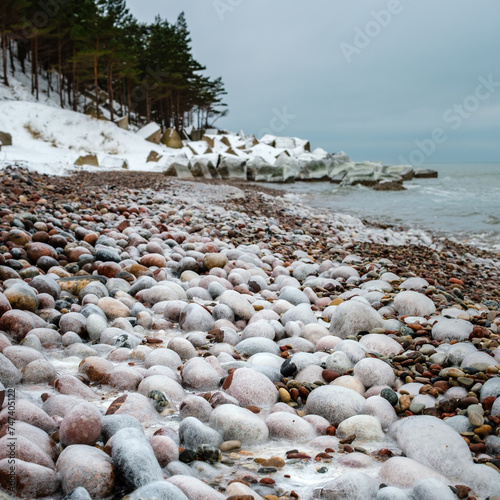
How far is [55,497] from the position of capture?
1333 mm

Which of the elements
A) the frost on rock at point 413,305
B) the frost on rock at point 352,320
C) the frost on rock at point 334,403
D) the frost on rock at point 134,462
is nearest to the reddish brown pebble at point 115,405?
the frost on rock at point 134,462

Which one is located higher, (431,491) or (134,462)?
(134,462)

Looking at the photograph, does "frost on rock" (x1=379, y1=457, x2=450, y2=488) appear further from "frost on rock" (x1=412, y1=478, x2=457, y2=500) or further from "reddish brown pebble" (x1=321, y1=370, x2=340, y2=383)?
"reddish brown pebble" (x1=321, y1=370, x2=340, y2=383)

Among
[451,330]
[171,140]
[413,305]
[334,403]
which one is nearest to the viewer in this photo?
[334,403]

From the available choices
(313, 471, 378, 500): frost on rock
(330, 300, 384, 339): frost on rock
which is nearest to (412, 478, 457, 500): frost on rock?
(313, 471, 378, 500): frost on rock

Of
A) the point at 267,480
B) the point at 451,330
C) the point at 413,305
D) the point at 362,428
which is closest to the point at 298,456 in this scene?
the point at 267,480

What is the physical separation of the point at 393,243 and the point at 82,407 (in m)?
7.15

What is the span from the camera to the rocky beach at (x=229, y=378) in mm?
1490

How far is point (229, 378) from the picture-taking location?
7.28 ft

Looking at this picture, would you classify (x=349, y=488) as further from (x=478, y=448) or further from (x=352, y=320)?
(x=352, y=320)

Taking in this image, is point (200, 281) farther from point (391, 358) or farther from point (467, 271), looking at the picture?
Result: point (467, 271)

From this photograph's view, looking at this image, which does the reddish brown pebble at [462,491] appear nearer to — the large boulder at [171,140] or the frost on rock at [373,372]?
the frost on rock at [373,372]

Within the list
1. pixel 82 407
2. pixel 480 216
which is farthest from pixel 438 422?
pixel 480 216

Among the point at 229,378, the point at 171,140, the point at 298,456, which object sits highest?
the point at 171,140
